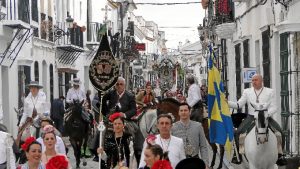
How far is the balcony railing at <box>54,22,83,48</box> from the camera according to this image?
33041mm

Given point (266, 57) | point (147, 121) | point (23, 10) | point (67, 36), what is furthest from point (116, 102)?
point (67, 36)

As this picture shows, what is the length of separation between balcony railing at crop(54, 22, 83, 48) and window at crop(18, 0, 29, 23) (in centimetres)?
679

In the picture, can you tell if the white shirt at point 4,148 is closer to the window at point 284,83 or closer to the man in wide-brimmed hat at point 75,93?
the window at point 284,83

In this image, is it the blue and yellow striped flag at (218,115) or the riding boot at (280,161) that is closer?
the riding boot at (280,161)

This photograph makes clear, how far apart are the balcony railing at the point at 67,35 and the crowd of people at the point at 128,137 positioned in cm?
1595

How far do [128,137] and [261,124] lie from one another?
2061mm

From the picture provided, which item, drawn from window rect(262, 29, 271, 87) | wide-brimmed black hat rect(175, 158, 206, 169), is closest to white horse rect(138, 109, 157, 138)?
window rect(262, 29, 271, 87)

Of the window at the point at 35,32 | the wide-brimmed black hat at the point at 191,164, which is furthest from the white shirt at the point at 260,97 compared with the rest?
the window at the point at 35,32

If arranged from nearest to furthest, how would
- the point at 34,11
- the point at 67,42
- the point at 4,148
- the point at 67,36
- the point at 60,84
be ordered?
the point at 4,148 < the point at 34,11 < the point at 67,36 < the point at 67,42 < the point at 60,84

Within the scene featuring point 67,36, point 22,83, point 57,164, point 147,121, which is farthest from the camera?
point 67,36

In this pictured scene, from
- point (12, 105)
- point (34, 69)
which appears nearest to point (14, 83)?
point (12, 105)

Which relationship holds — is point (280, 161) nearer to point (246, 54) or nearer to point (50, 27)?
point (246, 54)

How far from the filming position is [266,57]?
20500 mm

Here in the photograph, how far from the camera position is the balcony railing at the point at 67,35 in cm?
3304
